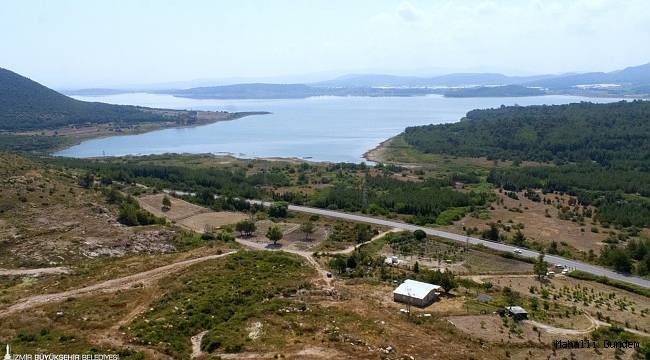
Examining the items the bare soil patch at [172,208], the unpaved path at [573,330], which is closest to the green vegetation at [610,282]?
the unpaved path at [573,330]

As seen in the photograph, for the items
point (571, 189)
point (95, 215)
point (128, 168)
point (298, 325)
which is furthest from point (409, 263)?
point (128, 168)

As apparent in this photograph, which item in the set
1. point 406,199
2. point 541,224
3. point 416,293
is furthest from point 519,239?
point 416,293

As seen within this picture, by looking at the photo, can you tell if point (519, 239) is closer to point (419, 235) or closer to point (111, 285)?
point (419, 235)

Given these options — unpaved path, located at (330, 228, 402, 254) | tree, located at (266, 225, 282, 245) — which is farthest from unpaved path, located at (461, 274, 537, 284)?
tree, located at (266, 225, 282, 245)

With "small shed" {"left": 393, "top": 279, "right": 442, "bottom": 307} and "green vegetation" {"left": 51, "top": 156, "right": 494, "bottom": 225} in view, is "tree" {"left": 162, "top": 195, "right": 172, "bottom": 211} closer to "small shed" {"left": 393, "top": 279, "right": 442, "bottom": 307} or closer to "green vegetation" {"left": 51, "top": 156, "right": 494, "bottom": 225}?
"green vegetation" {"left": 51, "top": 156, "right": 494, "bottom": 225}

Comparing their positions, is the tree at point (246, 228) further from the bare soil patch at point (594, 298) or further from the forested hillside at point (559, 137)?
the forested hillside at point (559, 137)

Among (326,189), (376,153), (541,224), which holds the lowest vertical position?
(376,153)
